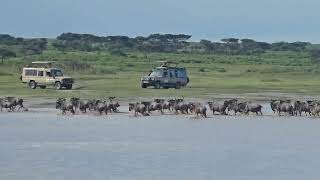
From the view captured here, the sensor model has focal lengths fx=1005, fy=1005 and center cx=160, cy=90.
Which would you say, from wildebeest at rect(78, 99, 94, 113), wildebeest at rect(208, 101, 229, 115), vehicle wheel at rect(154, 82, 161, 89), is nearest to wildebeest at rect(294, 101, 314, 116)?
wildebeest at rect(208, 101, 229, 115)

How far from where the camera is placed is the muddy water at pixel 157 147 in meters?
21.3

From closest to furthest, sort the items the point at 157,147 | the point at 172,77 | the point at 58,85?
the point at 157,147
the point at 58,85
the point at 172,77

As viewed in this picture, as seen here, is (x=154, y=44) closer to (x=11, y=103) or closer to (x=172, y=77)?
(x=172, y=77)

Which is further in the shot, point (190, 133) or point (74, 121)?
point (74, 121)

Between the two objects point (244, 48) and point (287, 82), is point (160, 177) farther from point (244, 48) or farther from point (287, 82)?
point (244, 48)

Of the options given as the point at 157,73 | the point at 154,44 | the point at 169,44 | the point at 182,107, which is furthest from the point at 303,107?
the point at 169,44

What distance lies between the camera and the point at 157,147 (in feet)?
87.8

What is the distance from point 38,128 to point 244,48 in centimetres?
11626

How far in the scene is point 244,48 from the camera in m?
148

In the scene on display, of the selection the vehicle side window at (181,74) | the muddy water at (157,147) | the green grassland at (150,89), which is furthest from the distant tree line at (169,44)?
the muddy water at (157,147)

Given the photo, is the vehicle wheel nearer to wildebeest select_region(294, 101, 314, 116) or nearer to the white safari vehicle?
the white safari vehicle

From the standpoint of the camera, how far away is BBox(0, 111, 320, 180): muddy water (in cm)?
2127

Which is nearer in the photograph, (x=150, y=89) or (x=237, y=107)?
(x=237, y=107)

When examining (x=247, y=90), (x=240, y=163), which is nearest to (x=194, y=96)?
(x=247, y=90)
